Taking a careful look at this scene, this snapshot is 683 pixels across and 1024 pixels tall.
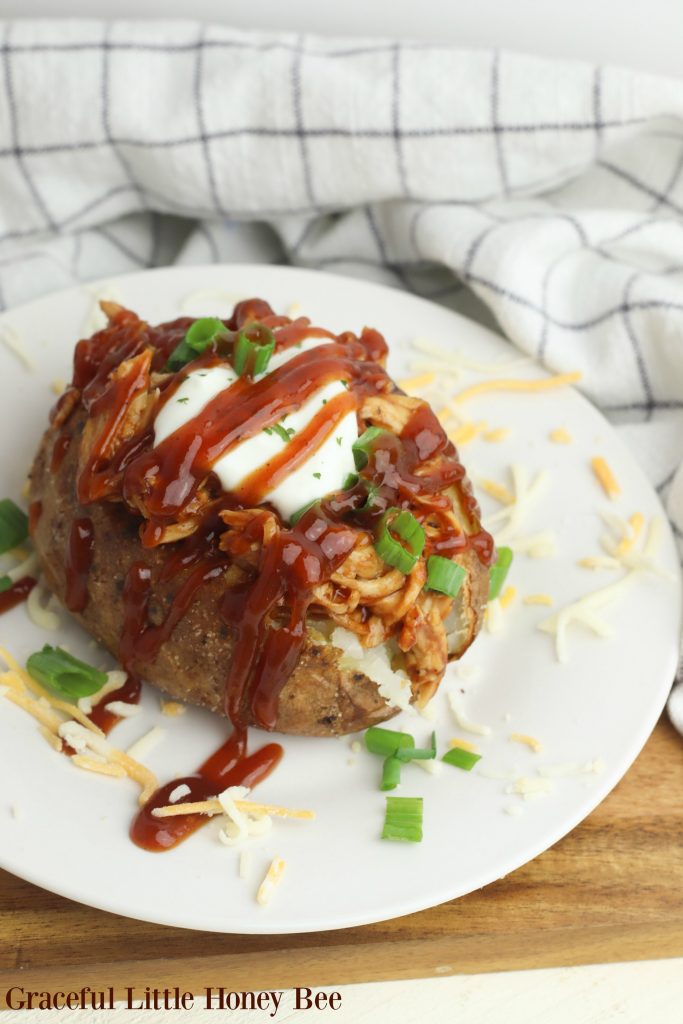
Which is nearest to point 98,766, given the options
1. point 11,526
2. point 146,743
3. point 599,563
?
point 146,743

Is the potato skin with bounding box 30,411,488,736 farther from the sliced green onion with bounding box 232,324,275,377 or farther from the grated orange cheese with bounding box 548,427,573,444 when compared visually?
the grated orange cheese with bounding box 548,427,573,444

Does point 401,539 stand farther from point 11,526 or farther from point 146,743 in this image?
point 11,526

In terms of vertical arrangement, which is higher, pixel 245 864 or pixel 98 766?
pixel 98 766

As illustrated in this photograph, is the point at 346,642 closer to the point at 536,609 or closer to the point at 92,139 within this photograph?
the point at 536,609

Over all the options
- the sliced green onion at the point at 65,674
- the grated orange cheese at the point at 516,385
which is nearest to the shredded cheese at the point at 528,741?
the sliced green onion at the point at 65,674

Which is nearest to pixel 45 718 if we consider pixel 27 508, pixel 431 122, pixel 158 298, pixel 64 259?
pixel 27 508

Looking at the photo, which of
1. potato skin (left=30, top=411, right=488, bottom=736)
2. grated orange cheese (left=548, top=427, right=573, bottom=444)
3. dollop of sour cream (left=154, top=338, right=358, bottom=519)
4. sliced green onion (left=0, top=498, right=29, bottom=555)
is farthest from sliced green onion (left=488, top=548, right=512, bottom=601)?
sliced green onion (left=0, top=498, right=29, bottom=555)

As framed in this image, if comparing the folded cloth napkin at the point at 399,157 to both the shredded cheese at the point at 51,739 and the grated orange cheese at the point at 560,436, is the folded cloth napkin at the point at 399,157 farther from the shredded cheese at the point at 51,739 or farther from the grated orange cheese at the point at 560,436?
the shredded cheese at the point at 51,739
